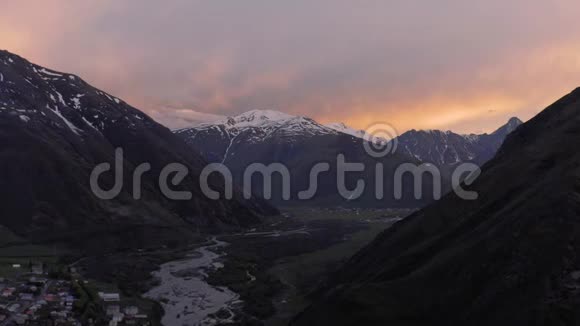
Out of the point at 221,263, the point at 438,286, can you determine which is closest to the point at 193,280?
the point at 221,263

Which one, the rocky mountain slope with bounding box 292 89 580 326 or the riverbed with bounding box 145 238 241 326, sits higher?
the rocky mountain slope with bounding box 292 89 580 326

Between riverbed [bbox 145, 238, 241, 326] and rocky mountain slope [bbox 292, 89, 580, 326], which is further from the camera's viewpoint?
riverbed [bbox 145, 238, 241, 326]

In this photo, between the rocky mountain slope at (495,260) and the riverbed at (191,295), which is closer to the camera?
the rocky mountain slope at (495,260)

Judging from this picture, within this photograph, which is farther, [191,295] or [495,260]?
[191,295]

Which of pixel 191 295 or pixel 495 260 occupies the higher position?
pixel 495 260

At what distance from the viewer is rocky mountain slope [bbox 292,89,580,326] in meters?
54.2

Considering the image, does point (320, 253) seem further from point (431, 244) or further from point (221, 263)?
point (431, 244)

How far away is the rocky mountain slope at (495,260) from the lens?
54219 mm

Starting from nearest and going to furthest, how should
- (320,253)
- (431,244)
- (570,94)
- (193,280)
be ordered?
1. (431,244)
2. (570,94)
3. (193,280)
4. (320,253)

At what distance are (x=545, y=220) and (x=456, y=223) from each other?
23714 mm

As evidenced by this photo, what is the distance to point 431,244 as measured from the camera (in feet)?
264

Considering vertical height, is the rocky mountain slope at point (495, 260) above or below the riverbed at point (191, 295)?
above

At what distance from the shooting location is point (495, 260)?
61.5 metres

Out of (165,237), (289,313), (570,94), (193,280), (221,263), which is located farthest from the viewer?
(165,237)
